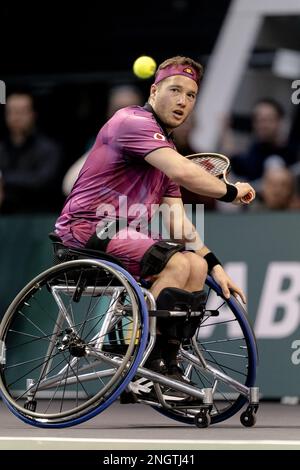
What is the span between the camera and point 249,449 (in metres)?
5.71

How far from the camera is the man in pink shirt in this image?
6781 millimetres

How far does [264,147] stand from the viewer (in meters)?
11.4

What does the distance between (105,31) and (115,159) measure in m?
7.91

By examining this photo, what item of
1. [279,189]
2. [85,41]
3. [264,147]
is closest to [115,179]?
[279,189]

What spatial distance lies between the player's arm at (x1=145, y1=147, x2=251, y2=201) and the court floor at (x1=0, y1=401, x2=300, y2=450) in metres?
1.14

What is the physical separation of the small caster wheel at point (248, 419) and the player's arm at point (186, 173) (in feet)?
3.72

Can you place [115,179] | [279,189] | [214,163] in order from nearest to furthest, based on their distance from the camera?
[115,179] → [214,163] → [279,189]

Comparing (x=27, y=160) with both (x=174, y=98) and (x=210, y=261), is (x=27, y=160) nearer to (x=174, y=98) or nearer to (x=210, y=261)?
(x=210, y=261)

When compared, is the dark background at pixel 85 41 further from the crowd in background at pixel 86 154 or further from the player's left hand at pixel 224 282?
the player's left hand at pixel 224 282

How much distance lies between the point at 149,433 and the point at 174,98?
162 centimetres

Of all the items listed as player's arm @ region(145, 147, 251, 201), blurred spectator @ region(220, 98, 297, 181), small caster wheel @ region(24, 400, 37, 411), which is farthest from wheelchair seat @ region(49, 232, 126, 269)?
blurred spectator @ region(220, 98, 297, 181)

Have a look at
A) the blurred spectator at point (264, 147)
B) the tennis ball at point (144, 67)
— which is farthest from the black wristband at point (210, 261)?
the blurred spectator at point (264, 147)
